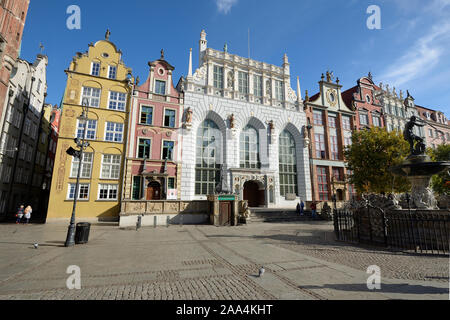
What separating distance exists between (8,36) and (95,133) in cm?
1085

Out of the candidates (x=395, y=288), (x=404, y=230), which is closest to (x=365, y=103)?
(x=404, y=230)

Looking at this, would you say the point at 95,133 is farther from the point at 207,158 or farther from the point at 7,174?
the point at 207,158

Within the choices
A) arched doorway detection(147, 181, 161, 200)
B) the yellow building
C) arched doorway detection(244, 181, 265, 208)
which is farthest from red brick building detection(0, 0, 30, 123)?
arched doorway detection(244, 181, 265, 208)

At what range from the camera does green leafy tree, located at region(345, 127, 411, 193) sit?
1892cm

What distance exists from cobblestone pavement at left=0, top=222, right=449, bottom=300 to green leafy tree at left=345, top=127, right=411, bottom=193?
1408cm

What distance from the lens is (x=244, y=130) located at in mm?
26188

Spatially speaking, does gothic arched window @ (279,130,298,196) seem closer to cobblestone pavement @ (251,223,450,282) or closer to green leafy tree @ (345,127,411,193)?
green leafy tree @ (345,127,411,193)

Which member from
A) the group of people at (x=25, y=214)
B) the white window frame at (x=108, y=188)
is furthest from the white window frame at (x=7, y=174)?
the white window frame at (x=108, y=188)

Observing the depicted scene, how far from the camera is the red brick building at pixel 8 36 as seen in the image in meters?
17.4

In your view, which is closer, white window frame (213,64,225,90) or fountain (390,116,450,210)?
fountain (390,116,450,210)
